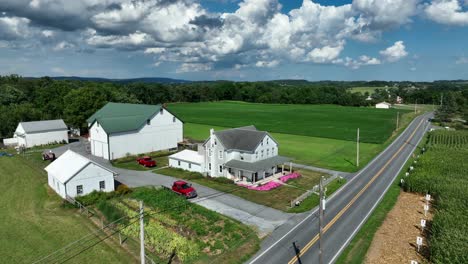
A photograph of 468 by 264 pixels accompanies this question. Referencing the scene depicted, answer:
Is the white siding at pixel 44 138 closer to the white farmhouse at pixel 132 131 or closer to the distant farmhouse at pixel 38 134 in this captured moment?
the distant farmhouse at pixel 38 134

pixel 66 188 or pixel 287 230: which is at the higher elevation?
pixel 66 188

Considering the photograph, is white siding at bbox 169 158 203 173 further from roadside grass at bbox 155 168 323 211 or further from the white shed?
roadside grass at bbox 155 168 323 211

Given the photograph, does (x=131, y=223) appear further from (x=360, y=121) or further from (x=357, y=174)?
(x=360, y=121)

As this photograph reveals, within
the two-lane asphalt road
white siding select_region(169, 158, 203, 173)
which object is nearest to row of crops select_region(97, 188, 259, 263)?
the two-lane asphalt road

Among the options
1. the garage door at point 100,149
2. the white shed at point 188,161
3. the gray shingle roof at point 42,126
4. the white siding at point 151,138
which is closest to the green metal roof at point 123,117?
the white siding at point 151,138

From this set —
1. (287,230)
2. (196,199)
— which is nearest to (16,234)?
(196,199)

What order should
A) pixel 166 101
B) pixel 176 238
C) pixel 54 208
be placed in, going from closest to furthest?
pixel 176 238 < pixel 54 208 < pixel 166 101

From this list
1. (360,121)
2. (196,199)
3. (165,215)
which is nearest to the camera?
(165,215)
